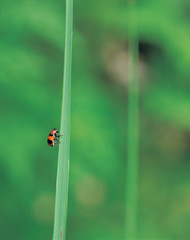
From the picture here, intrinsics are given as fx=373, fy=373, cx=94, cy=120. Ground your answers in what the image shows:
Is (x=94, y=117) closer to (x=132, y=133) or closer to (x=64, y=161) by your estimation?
(x=132, y=133)

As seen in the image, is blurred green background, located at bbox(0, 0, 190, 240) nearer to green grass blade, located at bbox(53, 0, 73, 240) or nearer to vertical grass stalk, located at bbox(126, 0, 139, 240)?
vertical grass stalk, located at bbox(126, 0, 139, 240)

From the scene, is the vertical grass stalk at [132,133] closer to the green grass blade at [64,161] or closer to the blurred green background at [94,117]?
the blurred green background at [94,117]

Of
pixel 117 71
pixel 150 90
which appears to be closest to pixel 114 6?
pixel 117 71

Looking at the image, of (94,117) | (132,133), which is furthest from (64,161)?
(94,117)

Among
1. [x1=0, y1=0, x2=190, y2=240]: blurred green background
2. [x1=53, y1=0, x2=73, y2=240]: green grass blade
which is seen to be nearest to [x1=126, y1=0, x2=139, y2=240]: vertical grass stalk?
[x1=0, y1=0, x2=190, y2=240]: blurred green background

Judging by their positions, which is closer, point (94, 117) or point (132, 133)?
point (132, 133)

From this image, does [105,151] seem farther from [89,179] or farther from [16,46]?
[16,46]

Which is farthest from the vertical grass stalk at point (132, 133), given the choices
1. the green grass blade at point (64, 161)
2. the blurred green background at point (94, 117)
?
the green grass blade at point (64, 161)
